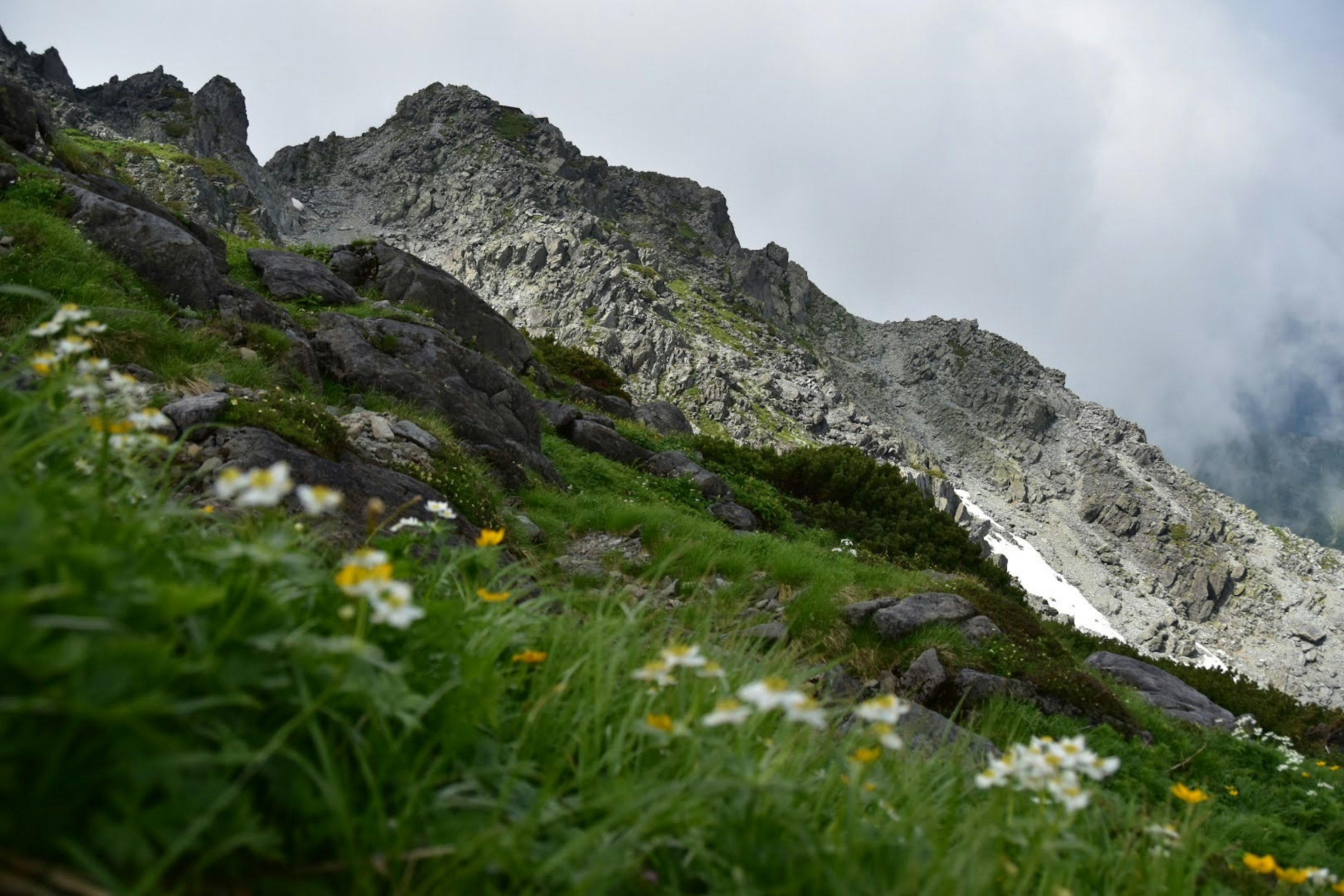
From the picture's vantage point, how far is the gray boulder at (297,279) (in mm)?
16344

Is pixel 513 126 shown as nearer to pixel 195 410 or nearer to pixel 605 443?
pixel 605 443

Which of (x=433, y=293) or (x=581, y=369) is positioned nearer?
(x=433, y=293)

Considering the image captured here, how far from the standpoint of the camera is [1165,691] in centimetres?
1182

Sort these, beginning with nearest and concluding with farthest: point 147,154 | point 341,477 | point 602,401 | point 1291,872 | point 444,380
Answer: point 1291,872, point 341,477, point 444,380, point 602,401, point 147,154

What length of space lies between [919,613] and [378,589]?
8.12 meters

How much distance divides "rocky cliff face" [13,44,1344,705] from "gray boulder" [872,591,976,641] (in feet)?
223

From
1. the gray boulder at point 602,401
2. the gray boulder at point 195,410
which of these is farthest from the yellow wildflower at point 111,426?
the gray boulder at point 602,401

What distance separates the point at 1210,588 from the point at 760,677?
132955 mm

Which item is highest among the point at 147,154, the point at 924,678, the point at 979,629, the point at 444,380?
the point at 147,154

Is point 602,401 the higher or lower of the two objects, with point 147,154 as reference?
lower

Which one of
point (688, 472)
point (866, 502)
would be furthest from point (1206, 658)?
point (688, 472)

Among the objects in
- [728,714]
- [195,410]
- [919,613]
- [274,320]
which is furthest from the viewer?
[274,320]

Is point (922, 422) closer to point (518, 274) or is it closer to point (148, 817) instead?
point (518, 274)

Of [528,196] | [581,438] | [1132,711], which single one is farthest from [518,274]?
[1132,711]
